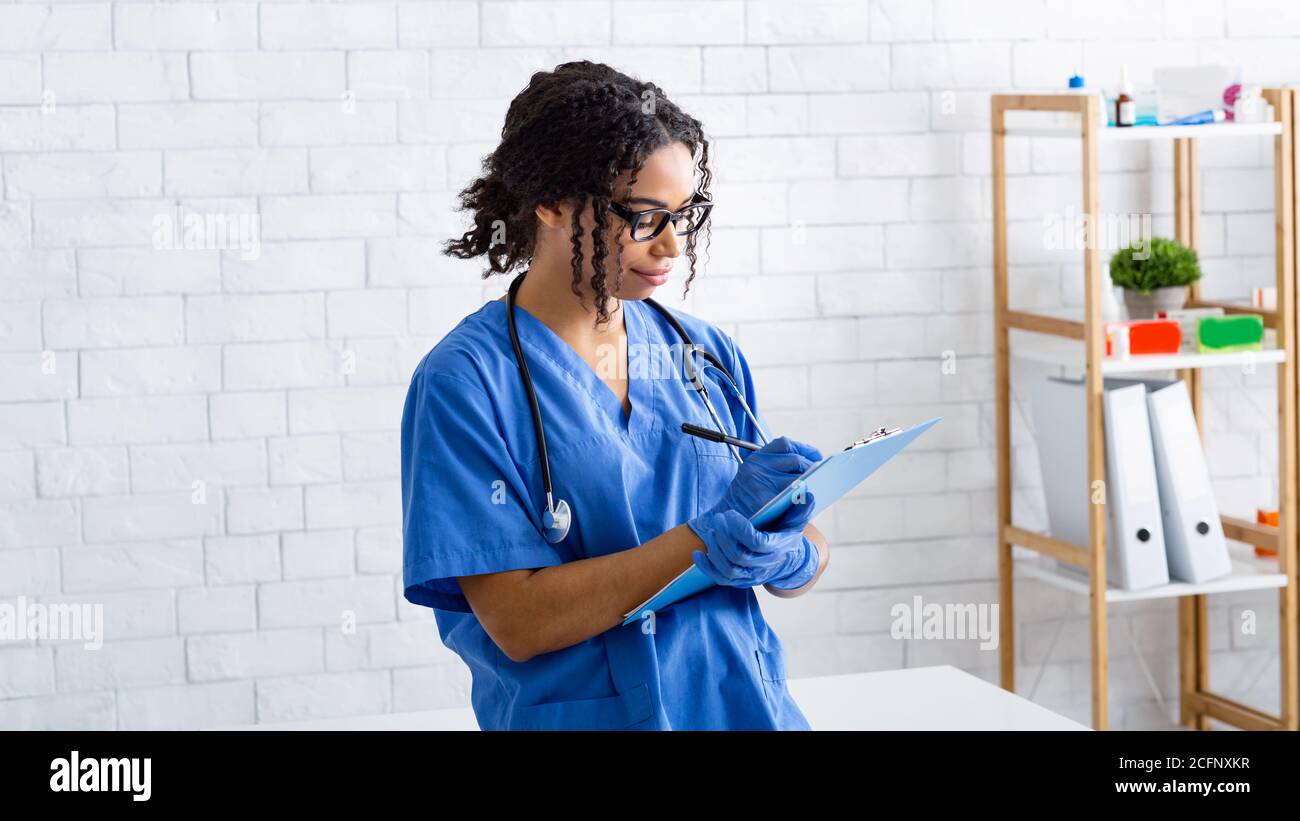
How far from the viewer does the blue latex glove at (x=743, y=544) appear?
3.80 ft

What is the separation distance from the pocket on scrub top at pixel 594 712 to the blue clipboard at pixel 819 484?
7cm

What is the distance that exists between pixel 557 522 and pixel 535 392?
0.13 meters

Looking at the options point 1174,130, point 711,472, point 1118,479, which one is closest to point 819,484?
point 711,472

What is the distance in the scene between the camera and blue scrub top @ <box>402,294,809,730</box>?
1.21m

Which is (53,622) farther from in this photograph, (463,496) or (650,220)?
(650,220)

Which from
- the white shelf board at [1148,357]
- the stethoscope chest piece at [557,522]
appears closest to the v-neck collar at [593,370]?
the stethoscope chest piece at [557,522]

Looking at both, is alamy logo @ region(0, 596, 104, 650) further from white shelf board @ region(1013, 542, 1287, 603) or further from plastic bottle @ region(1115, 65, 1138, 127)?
plastic bottle @ region(1115, 65, 1138, 127)

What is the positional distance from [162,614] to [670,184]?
76.6 inches

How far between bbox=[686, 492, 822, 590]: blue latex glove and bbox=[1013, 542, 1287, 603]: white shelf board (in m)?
1.85

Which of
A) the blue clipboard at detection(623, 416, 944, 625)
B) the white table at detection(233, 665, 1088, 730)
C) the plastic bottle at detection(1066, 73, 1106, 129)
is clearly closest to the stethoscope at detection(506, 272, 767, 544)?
the blue clipboard at detection(623, 416, 944, 625)

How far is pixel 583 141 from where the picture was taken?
4.07ft
